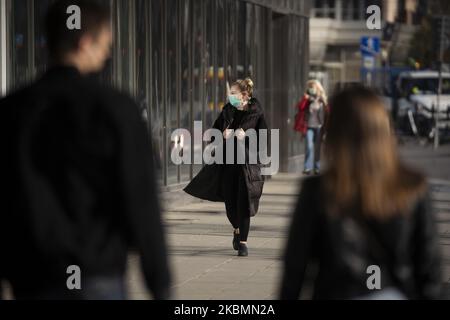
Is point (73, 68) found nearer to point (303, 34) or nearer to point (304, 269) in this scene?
point (304, 269)

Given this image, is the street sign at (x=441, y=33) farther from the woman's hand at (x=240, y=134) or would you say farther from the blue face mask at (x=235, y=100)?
the woman's hand at (x=240, y=134)

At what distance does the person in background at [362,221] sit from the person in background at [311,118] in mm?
19260

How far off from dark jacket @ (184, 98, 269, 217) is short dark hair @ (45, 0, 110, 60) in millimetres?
7702

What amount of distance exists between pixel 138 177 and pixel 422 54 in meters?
65.0

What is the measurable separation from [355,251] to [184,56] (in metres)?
14.2

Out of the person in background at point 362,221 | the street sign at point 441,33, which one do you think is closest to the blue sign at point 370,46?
the street sign at point 441,33

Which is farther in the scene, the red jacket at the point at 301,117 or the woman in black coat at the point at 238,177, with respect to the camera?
the red jacket at the point at 301,117

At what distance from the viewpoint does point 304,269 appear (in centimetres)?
417

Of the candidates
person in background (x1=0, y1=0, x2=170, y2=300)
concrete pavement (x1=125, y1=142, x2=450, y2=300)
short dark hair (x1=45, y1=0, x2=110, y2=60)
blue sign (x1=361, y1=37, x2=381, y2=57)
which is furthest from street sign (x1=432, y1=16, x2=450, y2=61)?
person in background (x1=0, y1=0, x2=170, y2=300)

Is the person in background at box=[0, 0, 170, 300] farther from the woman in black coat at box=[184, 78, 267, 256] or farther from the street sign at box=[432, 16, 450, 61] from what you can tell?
the street sign at box=[432, 16, 450, 61]

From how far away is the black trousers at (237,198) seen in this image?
11.8 m

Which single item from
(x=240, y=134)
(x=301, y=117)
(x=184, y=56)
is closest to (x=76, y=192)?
(x=240, y=134)

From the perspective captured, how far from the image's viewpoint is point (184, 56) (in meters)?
18.1

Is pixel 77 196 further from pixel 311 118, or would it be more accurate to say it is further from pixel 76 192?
pixel 311 118
